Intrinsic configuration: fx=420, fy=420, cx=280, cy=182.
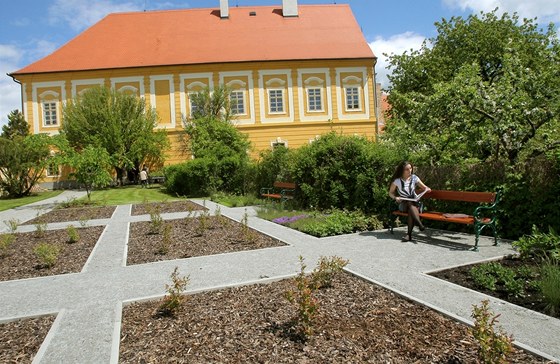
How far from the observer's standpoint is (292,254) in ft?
23.7

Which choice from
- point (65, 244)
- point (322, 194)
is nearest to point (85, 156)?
point (65, 244)

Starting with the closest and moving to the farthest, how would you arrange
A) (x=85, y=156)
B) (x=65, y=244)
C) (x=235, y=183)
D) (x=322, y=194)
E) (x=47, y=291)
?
(x=47, y=291) → (x=65, y=244) → (x=322, y=194) → (x=85, y=156) → (x=235, y=183)

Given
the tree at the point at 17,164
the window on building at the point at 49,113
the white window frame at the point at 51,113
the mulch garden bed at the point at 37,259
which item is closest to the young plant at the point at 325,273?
the mulch garden bed at the point at 37,259

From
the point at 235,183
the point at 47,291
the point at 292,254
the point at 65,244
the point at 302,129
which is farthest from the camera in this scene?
the point at 302,129

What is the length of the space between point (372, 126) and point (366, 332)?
3481 centimetres

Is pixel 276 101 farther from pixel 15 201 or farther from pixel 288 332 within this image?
pixel 288 332

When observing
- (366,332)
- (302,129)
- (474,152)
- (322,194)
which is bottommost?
(366,332)

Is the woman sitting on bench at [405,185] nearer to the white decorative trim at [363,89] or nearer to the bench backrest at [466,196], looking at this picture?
the bench backrest at [466,196]

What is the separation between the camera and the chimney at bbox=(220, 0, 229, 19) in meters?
41.1

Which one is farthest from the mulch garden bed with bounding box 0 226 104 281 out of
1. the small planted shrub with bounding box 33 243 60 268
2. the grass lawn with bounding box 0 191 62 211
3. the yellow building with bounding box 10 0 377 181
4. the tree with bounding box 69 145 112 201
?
the yellow building with bounding box 10 0 377 181

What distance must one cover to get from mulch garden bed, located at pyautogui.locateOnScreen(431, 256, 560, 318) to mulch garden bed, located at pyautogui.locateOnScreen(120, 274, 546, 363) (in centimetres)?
103

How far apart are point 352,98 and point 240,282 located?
33492 millimetres

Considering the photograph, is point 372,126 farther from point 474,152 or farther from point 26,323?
point 26,323

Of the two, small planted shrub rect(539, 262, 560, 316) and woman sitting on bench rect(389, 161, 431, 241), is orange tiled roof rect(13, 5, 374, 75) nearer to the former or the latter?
woman sitting on bench rect(389, 161, 431, 241)
